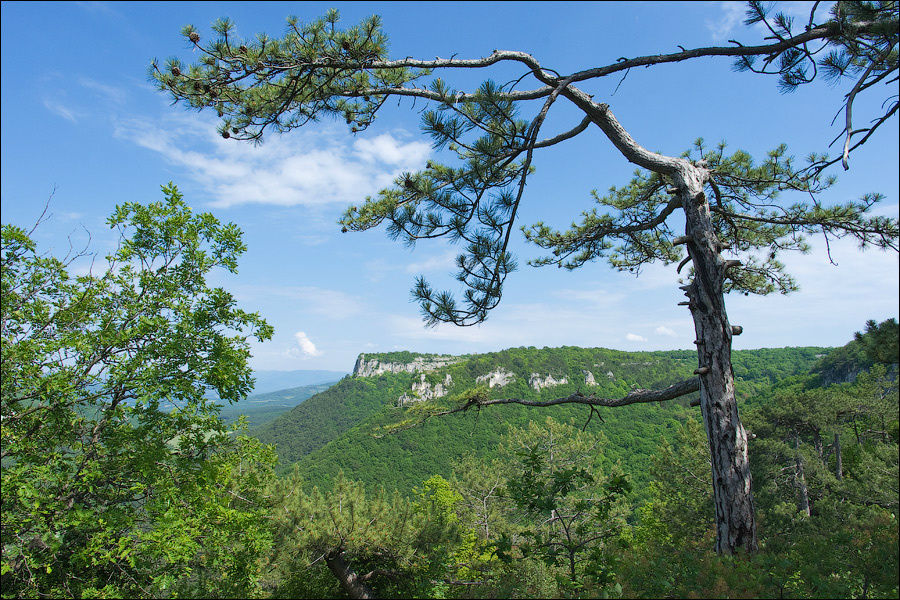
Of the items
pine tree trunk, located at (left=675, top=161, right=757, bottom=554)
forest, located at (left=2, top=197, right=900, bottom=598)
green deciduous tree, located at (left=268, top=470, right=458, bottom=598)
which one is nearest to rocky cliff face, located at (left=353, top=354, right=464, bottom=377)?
green deciduous tree, located at (left=268, top=470, right=458, bottom=598)

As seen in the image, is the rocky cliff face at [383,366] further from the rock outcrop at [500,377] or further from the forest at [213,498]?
the forest at [213,498]

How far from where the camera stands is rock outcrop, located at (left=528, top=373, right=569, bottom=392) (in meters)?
58.2

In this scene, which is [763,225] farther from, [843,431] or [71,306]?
[843,431]

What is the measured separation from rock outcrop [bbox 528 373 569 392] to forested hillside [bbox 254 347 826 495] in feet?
0.47

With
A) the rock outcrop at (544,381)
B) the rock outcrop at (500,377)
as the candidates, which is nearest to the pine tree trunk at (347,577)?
the rock outcrop at (500,377)

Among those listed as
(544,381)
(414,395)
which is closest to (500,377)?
(544,381)

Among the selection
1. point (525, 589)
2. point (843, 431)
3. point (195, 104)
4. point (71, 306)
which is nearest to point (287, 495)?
point (71, 306)

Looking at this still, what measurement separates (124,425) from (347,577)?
15.8ft

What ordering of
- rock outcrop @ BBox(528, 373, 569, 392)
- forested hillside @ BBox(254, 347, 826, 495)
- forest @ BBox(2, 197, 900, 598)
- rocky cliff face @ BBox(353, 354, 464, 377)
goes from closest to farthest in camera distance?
1. forest @ BBox(2, 197, 900, 598)
2. forested hillside @ BBox(254, 347, 826, 495)
3. rock outcrop @ BBox(528, 373, 569, 392)
4. rocky cliff face @ BBox(353, 354, 464, 377)

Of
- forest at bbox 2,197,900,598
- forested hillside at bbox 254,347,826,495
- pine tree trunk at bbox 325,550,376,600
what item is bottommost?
forested hillside at bbox 254,347,826,495

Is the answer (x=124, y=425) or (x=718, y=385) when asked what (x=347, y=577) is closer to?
(x=124, y=425)

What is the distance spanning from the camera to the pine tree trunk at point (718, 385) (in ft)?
9.42

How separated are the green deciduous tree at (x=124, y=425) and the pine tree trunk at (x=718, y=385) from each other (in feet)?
14.8

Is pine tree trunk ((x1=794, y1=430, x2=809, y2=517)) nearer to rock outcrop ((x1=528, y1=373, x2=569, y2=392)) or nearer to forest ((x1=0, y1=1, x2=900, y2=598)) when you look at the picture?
forest ((x1=0, y1=1, x2=900, y2=598))
